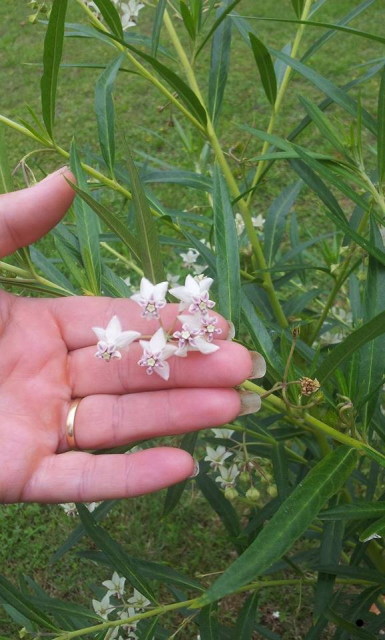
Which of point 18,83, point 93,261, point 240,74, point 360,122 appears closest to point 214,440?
point 93,261

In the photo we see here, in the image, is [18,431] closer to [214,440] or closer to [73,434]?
[73,434]

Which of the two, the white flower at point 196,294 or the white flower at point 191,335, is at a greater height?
the white flower at point 196,294

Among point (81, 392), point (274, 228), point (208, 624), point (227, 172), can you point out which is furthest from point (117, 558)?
point (274, 228)

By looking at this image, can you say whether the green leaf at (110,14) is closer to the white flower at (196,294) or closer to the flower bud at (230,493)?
the white flower at (196,294)

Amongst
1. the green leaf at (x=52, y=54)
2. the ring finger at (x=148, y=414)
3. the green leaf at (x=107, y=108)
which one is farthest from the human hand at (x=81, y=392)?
the green leaf at (x=107, y=108)

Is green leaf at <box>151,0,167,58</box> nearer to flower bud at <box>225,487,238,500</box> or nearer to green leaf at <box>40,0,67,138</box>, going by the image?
green leaf at <box>40,0,67,138</box>

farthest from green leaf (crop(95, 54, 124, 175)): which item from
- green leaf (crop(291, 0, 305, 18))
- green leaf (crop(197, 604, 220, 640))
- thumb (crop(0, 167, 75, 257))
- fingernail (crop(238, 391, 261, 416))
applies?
green leaf (crop(197, 604, 220, 640))
